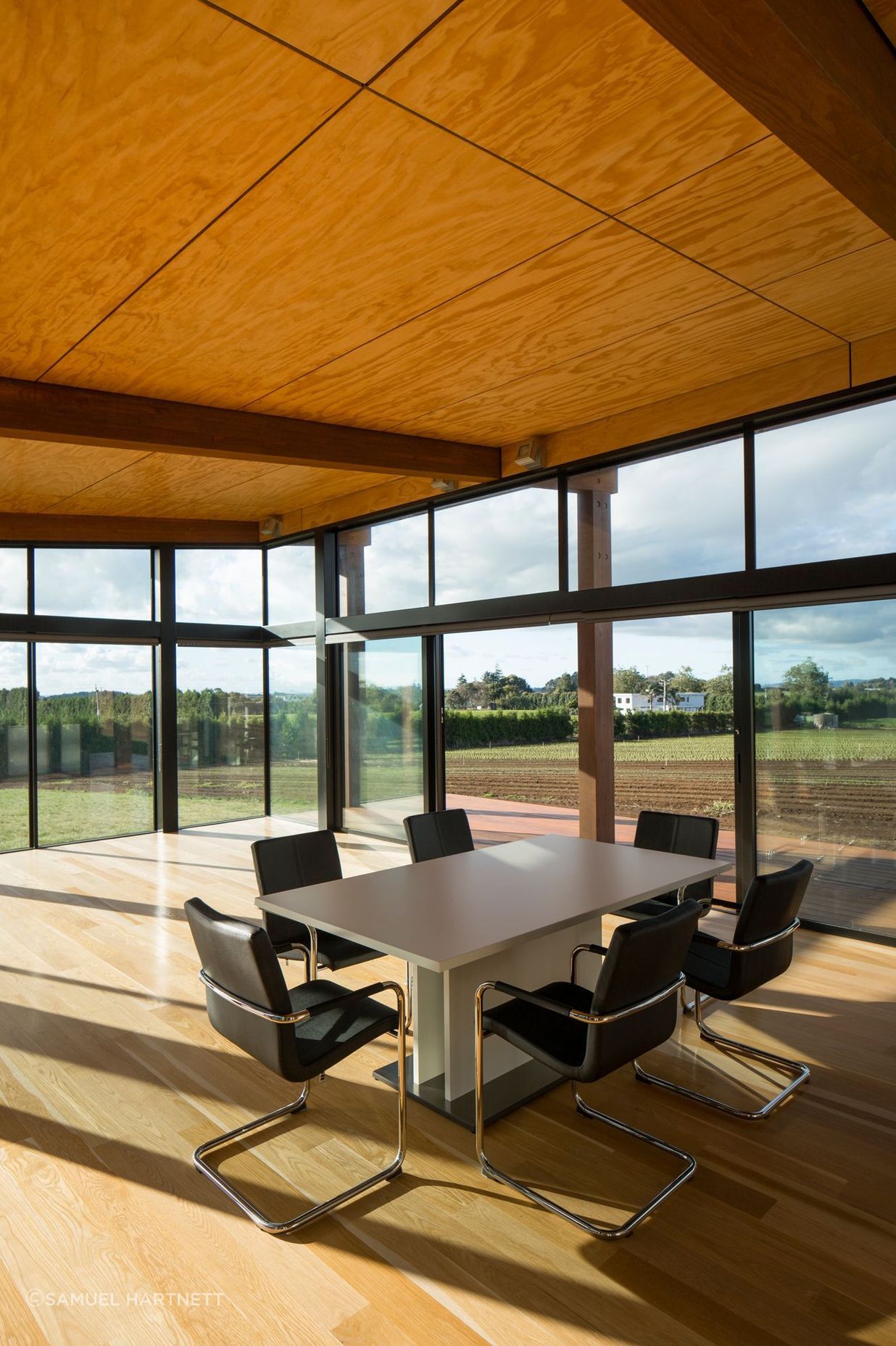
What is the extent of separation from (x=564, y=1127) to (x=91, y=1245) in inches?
62.6

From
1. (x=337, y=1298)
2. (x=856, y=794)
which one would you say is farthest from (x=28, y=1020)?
(x=856, y=794)

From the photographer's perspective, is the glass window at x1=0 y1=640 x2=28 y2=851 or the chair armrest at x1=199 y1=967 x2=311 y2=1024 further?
the glass window at x1=0 y1=640 x2=28 y2=851

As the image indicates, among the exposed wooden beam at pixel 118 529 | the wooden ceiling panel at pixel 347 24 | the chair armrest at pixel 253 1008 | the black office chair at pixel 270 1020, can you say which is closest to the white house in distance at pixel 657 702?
the black office chair at pixel 270 1020

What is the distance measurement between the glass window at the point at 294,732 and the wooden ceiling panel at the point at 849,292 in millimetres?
5826

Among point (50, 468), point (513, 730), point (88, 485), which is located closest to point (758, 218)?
point (513, 730)

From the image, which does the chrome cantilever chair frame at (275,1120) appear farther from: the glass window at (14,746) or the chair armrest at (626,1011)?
the glass window at (14,746)

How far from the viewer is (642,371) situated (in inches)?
181

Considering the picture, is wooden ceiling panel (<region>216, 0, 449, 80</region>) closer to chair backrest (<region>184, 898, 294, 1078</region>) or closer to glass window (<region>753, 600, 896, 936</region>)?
chair backrest (<region>184, 898, 294, 1078</region>)

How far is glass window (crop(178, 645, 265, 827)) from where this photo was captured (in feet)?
29.0

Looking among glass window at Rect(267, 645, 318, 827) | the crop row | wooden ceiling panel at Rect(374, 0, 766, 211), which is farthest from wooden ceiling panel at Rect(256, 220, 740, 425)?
glass window at Rect(267, 645, 318, 827)

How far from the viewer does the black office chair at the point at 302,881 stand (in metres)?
3.49

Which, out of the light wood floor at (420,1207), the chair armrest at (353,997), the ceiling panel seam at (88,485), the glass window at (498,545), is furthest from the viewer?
the glass window at (498,545)

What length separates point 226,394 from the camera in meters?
4.61

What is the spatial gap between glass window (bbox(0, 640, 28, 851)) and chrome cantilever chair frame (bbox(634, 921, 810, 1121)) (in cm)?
670
